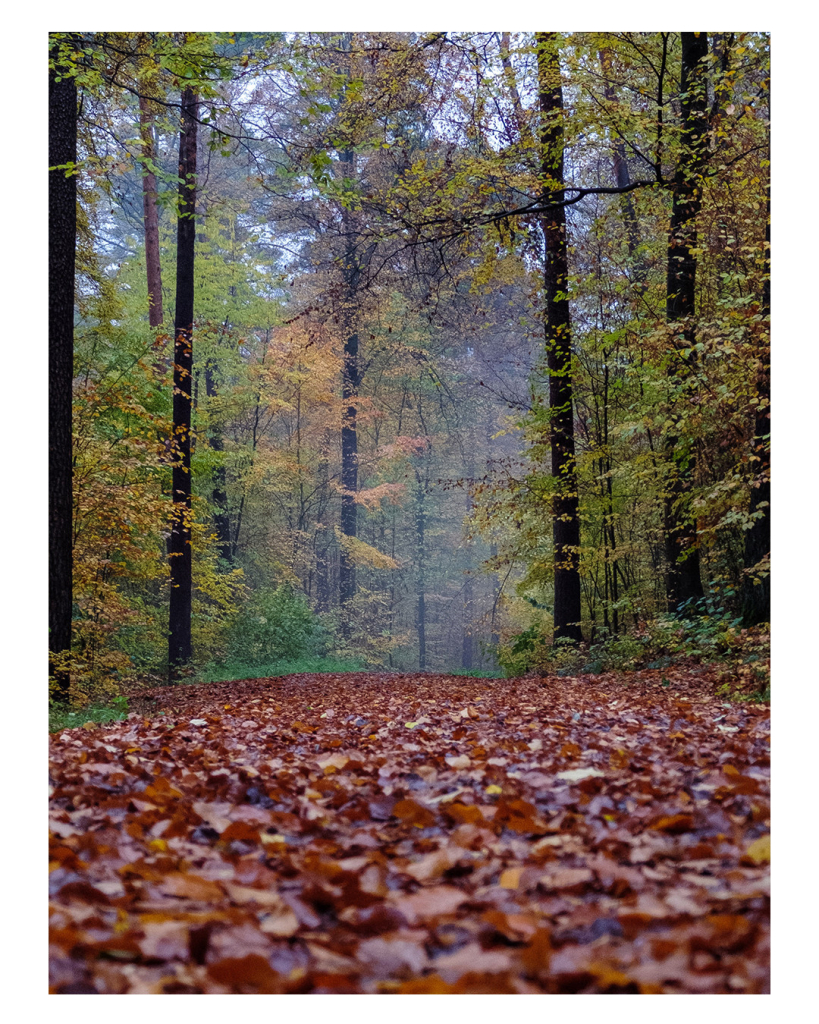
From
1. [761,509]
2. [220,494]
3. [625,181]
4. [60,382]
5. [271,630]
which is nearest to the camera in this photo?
[761,509]

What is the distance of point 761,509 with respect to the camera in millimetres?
6113

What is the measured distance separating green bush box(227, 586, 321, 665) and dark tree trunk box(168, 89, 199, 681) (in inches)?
114

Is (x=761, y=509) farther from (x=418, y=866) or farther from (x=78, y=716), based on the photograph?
(x=78, y=716)

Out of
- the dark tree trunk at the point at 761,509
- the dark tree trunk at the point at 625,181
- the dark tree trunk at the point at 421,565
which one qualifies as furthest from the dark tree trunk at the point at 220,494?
the dark tree trunk at the point at 761,509

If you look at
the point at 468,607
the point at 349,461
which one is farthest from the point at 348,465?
the point at 468,607

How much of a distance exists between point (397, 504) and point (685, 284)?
1391 centimetres

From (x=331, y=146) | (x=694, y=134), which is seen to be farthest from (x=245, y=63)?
(x=694, y=134)

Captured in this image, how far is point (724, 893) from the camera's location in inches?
69.7

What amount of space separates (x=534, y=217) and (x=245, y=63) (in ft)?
12.6

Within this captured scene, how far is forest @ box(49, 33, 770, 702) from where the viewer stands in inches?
263

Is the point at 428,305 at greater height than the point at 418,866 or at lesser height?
greater

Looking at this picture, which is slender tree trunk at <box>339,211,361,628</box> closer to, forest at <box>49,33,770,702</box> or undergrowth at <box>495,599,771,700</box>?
forest at <box>49,33,770,702</box>
